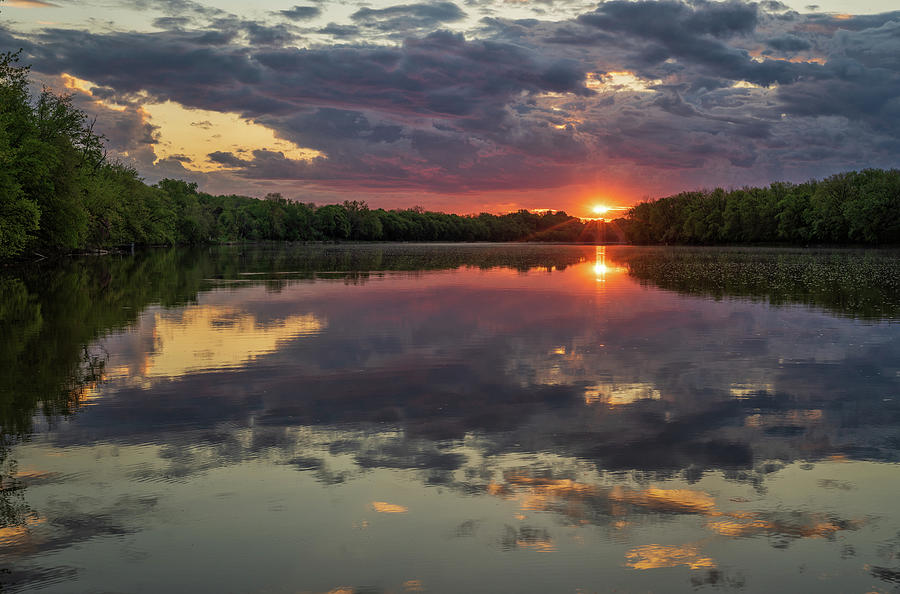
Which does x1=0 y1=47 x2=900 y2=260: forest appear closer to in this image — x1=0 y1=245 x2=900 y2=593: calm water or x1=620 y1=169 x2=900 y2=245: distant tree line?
x1=620 y1=169 x2=900 y2=245: distant tree line

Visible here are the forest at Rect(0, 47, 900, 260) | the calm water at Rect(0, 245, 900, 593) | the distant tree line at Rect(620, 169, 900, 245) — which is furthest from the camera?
the distant tree line at Rect(620, 169, 900, 245)

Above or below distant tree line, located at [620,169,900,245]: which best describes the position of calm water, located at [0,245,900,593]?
below

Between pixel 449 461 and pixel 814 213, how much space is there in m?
161

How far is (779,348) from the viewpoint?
18.8 m

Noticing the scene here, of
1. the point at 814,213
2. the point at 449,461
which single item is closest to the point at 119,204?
the point at 449,461

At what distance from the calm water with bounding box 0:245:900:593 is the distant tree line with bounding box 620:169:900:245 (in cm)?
12844

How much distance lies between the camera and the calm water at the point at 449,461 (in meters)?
6.56

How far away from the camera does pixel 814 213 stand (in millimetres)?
150875

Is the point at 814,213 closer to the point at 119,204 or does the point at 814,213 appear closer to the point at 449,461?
the point at 119,204

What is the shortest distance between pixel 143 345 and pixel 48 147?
4842 centimetres

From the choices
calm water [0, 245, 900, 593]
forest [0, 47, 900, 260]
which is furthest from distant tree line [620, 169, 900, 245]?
calm water [0, 245, 900, 593]

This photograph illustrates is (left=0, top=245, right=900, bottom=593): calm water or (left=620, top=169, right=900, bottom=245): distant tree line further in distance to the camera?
(left=620, top=169, right=900, bottom=245): distant tree line

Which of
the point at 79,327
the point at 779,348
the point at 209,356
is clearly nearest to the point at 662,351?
the point at 779,348

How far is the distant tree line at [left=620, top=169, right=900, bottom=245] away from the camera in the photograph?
131875mm
